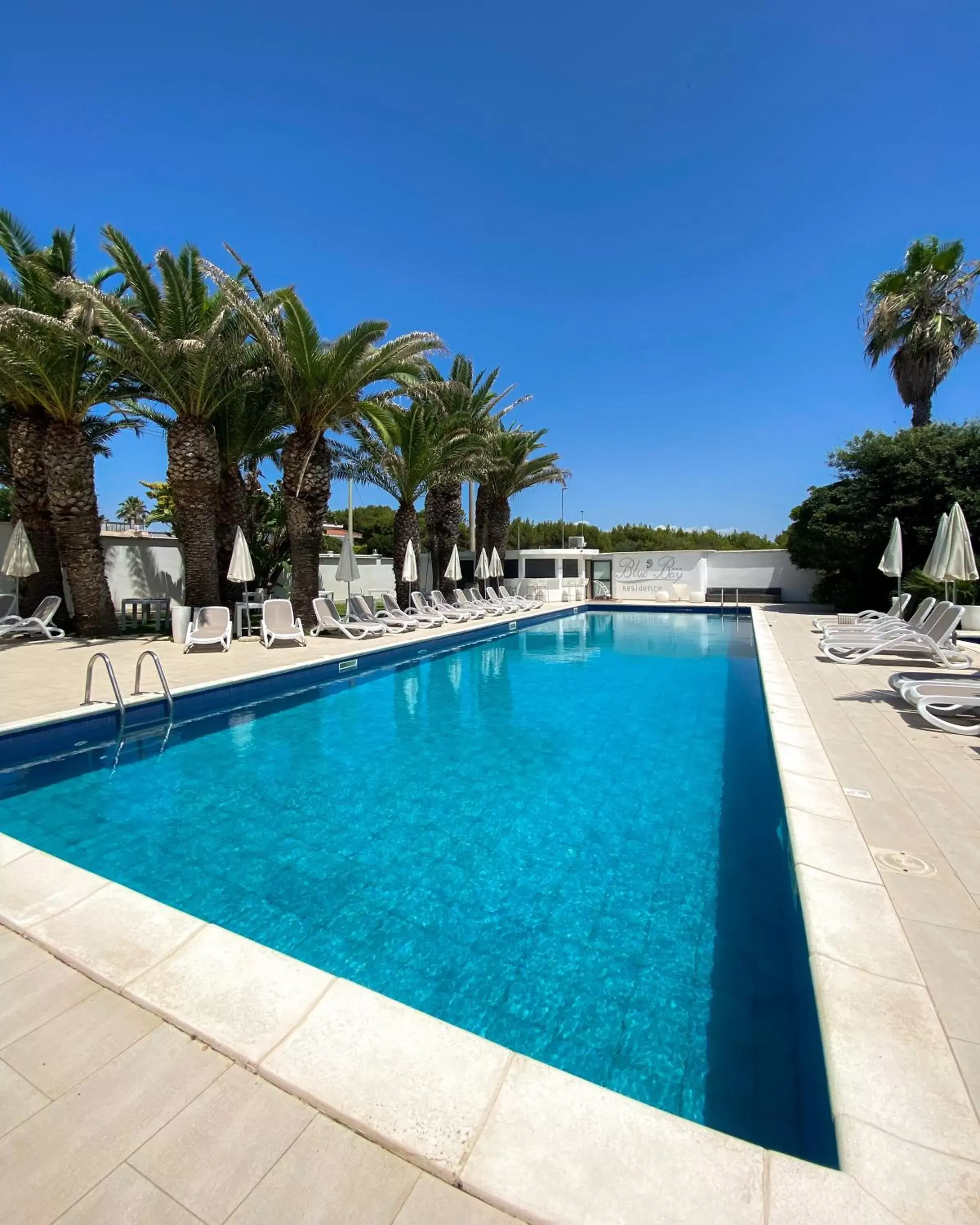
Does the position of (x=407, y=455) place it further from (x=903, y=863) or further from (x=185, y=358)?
(x=903, y=863)

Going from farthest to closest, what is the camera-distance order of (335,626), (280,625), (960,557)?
Answer: (335,626) → (280,625) → (960,557)

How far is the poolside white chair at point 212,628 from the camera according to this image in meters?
11.2

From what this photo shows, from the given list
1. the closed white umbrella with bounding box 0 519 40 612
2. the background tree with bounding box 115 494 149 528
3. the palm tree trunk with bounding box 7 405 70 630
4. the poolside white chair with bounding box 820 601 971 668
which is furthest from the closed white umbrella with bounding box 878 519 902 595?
the background tree with bounding box 115 494 149 528

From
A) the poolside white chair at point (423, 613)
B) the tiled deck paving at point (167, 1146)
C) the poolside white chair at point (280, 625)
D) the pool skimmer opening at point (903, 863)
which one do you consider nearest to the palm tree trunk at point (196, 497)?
the poolside white chair at point (280, 625)

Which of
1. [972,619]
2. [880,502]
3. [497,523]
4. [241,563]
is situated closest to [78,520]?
[241,563]

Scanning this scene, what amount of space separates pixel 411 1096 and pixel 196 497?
40.6 ft

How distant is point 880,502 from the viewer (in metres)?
18.0

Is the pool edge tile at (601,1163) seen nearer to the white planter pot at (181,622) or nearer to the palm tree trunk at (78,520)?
the white planter pot at (181,622)

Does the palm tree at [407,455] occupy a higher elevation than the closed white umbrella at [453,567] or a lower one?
higher

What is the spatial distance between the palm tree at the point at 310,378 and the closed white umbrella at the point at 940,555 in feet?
34.2

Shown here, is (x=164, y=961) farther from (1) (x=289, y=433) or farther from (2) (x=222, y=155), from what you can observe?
(1) (x=289, y=433)

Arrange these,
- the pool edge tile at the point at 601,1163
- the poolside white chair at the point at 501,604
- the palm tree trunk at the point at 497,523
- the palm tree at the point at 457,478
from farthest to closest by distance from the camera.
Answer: the palm tree trunk at the point at 497,523
the poolside white chair at the point at 501,604
the palm tree at the point at 457,478
the pool edge tile at the point at 601,1163

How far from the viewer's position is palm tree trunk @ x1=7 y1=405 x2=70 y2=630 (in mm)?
11984

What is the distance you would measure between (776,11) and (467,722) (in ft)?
38.0
